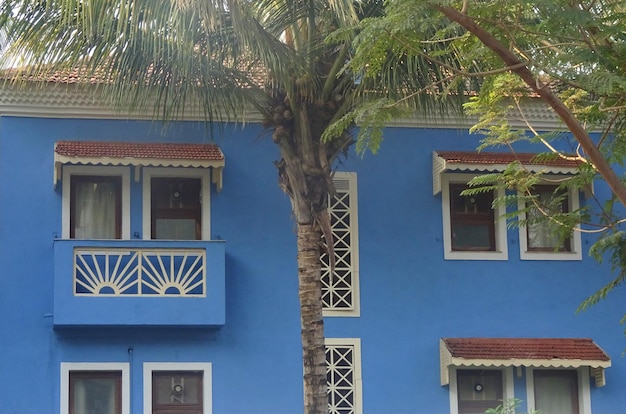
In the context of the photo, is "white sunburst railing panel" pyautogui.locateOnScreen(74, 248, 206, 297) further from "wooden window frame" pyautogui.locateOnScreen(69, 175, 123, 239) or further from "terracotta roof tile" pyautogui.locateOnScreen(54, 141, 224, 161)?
"terracotta roof tile" pyautogui.locateOnScreen(54, 141, 224, 161)

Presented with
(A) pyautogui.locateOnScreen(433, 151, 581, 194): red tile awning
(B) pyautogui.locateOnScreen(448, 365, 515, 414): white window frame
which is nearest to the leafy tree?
(A) pyautogui.locateOnScreen(433, 151, 581, 194): red tile awning

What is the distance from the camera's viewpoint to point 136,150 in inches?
689

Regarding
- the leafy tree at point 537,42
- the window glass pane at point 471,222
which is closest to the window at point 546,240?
the window glass pane at point 471,222

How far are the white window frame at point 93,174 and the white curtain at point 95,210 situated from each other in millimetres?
196

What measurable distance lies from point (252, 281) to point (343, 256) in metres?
1.37

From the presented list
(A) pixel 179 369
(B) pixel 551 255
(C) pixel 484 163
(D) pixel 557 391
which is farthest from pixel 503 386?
(A) pixel 179 369

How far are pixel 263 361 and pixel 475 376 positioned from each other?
315 cm

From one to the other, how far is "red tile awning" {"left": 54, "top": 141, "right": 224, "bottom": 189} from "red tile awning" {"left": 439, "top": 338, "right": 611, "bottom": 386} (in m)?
4.21

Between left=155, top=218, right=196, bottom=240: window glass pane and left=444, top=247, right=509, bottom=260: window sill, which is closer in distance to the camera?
left=155, top=218, right=196, bottom=240: window glass pane

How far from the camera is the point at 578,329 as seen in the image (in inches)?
736

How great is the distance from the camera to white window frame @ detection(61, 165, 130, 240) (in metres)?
17.8

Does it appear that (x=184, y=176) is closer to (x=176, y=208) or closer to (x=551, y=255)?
(x=176, y=208)

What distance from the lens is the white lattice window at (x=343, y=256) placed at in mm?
18125

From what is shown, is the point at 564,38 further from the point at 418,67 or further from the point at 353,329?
the point at 353,329
